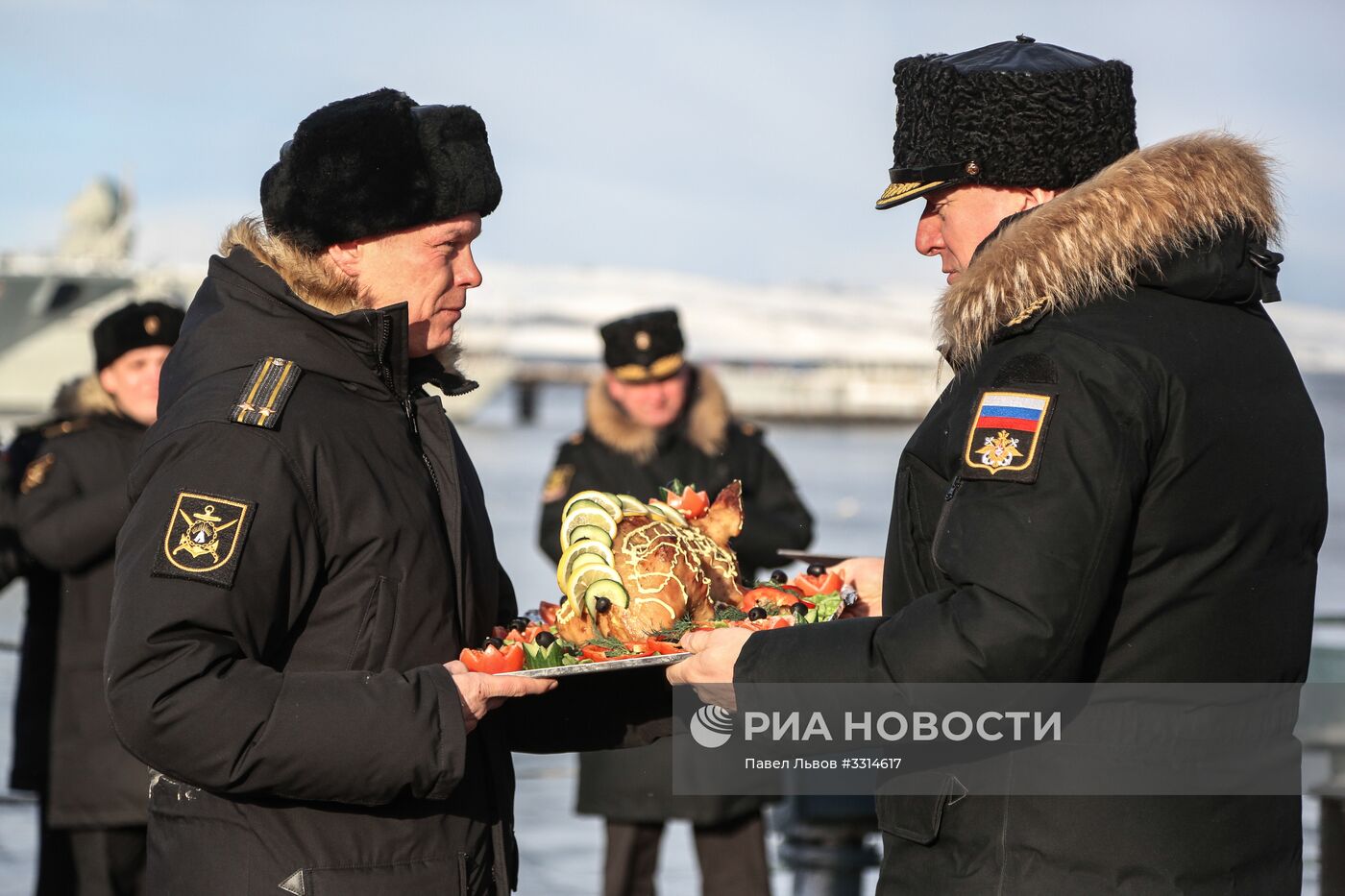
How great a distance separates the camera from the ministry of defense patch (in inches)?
87.9

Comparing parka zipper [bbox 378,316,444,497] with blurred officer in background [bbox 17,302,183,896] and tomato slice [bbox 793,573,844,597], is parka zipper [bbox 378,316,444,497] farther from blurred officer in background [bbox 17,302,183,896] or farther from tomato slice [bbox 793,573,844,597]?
blurred officer in background [bbox 17,302,183,896]

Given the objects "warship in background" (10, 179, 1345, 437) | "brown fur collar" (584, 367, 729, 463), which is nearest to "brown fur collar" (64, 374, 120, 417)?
"brown fur collar" (584, 367, 729, 463)

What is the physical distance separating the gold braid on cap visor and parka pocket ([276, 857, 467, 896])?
386cm

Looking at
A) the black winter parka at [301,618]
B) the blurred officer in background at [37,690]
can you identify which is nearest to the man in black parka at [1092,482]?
the black winter parka at [301,618]

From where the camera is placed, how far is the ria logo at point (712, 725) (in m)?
3.05

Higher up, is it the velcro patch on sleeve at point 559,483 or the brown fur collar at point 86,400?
the brown fur collar at point 86,400

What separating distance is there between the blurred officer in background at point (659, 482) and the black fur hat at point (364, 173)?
10.3 ft

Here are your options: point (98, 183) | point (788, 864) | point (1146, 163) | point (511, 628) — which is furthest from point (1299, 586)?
point (98, 183)

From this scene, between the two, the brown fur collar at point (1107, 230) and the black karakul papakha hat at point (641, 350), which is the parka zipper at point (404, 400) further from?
the black karakul papakha hat at point (641, 350)

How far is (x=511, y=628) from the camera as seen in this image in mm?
2977

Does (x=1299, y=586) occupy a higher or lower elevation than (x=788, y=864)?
higher

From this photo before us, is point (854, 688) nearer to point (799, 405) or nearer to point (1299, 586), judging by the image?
point (1299, 586)

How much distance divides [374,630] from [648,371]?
3905mm

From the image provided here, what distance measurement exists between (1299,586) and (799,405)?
100.0 metres
